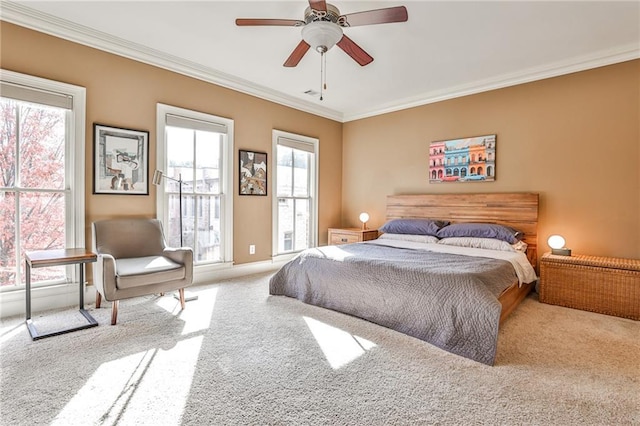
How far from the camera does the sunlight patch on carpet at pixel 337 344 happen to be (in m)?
2.18

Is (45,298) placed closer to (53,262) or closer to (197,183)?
(53,262)

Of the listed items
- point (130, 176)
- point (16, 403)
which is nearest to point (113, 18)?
point (130, 176)

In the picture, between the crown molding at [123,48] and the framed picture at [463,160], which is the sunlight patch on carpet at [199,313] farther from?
the framed picture at [463,160]

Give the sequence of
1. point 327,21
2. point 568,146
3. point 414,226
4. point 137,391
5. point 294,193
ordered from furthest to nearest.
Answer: point 294,193
point 414,226
point 568,146
point 327,21
point 137,391

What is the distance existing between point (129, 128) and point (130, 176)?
503mm

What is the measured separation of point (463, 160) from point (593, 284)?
205 cm

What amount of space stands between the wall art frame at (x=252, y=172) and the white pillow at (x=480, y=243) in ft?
8.33

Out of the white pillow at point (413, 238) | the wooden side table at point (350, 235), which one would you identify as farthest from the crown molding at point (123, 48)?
the white pillow at point (413, 238)

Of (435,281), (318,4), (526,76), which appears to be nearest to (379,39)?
(318,4)

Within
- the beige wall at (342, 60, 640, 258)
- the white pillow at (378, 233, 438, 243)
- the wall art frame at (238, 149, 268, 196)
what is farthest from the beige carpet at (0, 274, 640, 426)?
the wall art frame at (238, 149, 268, 196)

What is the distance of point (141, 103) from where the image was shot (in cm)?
352

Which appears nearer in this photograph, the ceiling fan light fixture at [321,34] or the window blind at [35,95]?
the ceiling fan light fixture at [321,34]

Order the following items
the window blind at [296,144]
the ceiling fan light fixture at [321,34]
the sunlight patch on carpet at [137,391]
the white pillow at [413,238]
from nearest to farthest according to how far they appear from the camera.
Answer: the sunlight patch on carpet at [137,391], the ceiling fan light fixture at [321,34], the white pillow at [413,238], the window blind at [296,144]

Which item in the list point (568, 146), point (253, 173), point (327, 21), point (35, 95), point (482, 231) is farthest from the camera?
point (253, 173)
